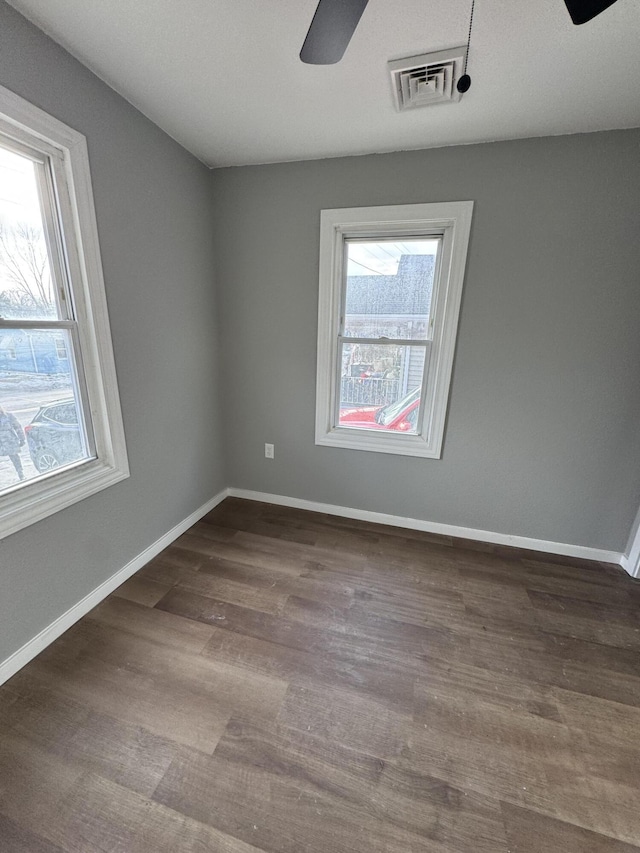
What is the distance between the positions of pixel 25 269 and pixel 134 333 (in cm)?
49

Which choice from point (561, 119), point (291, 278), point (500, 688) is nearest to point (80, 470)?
point (291, 278)

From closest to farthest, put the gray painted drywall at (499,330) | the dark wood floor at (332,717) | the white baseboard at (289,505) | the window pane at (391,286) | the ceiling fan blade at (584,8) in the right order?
the ceiling fan blade at (584,8) < the dark wood floor at (332,717) < the white baseboard at (289,505) < the gray painted drywall at (499,330) < the window pane at (391,286)

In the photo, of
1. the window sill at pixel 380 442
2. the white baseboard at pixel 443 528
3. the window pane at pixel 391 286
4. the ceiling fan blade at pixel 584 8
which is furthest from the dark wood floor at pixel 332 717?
the ceiling fan blade at pixel 584 8

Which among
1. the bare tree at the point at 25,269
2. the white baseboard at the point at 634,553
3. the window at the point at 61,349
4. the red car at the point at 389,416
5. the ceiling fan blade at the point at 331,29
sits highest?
the ceiling fan blade at the point at 331,29

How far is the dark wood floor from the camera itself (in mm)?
920

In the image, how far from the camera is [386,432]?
91.8 inches

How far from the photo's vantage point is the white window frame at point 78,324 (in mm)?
1240

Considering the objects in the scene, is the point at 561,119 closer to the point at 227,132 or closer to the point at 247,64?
the point at 247,64

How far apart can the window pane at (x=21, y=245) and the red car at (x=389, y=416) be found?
1.80 metres

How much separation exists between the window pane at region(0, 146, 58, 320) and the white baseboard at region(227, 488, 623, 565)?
1867mm

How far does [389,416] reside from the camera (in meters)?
2.34

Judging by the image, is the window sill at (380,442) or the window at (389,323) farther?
the window sill at (380,442)

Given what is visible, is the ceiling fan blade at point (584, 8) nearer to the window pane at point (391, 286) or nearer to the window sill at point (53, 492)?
the window pane at point (391, 286)

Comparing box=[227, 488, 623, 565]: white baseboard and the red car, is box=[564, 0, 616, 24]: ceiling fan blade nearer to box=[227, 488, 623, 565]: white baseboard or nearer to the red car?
the red car
